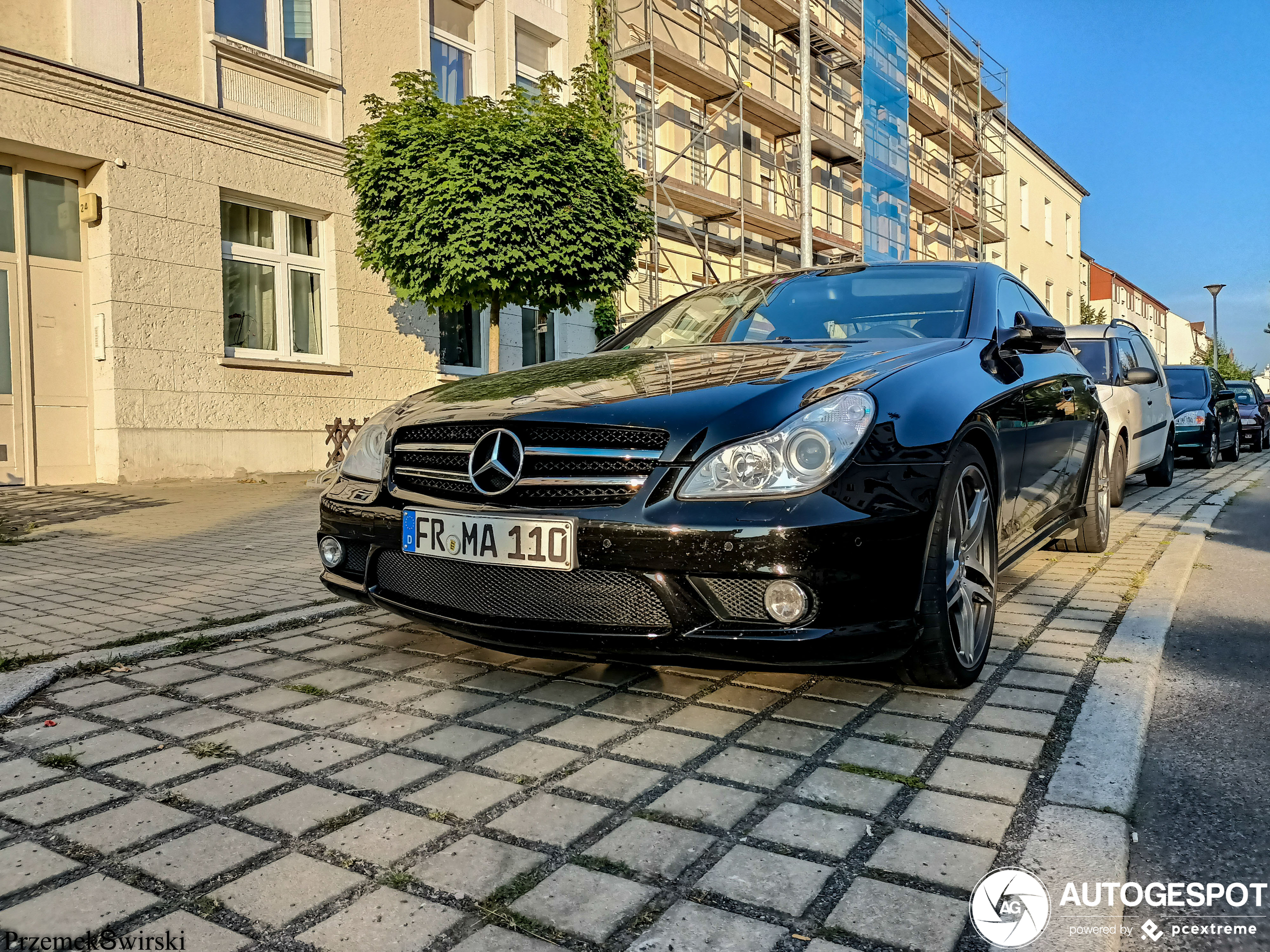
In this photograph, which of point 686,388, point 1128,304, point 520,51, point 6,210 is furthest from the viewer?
point 1128,304

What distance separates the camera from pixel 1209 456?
13008 millimetres

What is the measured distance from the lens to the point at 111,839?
1997 mm

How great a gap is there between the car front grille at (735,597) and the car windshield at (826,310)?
1.42 metres

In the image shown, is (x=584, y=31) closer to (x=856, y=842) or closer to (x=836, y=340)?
(x=836, y=340)

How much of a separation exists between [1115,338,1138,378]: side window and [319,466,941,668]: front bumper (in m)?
6.15

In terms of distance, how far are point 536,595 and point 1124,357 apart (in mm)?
7346

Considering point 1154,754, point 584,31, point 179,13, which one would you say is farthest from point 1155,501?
point 584,31

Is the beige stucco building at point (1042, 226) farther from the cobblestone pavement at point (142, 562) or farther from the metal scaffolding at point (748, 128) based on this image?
the cobblestone pavement at point (142, 562)

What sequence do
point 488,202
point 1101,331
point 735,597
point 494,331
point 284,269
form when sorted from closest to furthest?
1. point 735,597
2. point 1101,331
3. point 488,202
4. point 494,331
5. point 284,269

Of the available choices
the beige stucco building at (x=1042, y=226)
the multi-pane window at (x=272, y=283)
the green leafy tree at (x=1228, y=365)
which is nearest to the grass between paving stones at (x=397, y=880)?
the multi-pane window at (x=272, y=283)

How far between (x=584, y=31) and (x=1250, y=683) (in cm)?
1560

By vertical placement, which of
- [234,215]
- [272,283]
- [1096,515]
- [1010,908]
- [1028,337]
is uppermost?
[234,215]

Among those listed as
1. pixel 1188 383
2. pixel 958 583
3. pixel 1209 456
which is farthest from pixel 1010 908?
pixel 1188 383

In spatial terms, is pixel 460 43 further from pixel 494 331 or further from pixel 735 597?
pixel 735 597
